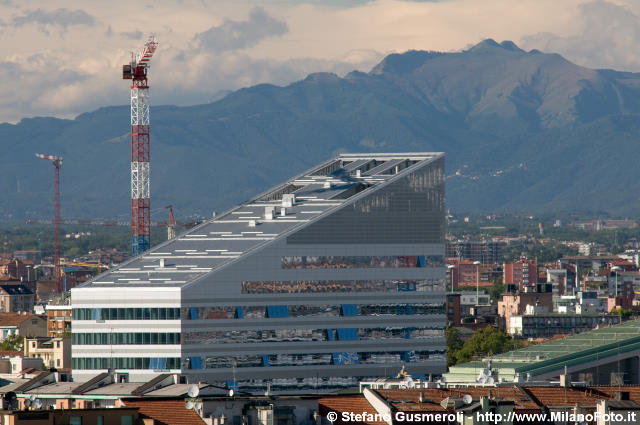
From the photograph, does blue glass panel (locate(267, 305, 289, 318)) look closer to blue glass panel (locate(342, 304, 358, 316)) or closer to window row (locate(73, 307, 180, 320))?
blue glass panel (locate(342, 304, 358, 316))

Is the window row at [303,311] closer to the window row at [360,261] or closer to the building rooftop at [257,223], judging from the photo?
the building rooftop at [257,223]

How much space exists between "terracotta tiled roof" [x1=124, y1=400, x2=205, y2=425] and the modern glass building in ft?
219

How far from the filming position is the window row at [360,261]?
166 m

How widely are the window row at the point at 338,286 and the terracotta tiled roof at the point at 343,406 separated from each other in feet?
249

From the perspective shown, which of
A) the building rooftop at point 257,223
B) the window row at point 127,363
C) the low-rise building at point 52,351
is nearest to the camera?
the window row at point 127,363

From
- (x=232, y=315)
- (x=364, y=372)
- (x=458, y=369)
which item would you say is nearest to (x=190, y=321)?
(x=232, y=315)

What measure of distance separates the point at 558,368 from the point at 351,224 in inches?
1553

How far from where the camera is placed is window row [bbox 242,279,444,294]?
536ft

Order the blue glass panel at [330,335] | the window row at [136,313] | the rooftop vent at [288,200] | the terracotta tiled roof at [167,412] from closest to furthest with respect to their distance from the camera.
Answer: the terracotta tiled roof at [167,412] → the window row at [136,313] → the blue glass panel at [330,335] → the rooftop vent at [288,200]

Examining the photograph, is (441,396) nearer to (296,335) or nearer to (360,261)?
(296,335)

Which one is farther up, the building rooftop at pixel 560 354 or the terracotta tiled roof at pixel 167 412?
the terracotta tiled roof at pixel 167 412

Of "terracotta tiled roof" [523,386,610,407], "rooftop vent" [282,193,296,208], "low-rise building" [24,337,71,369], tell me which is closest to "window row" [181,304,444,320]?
"rooftop vent" [282,193,296,208]

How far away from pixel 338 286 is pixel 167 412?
288ft

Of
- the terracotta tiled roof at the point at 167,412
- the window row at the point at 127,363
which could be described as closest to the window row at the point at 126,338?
the window row at the point at 127,363
